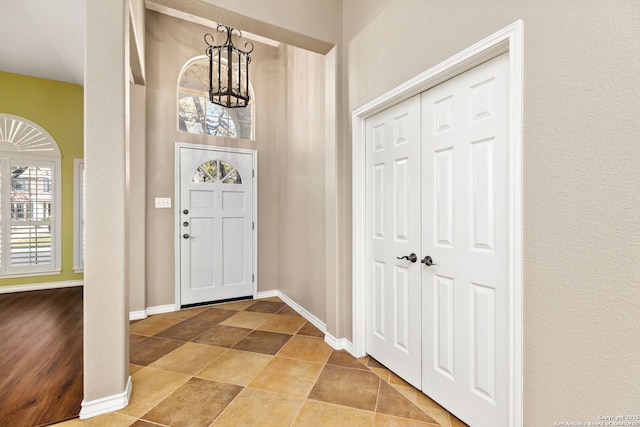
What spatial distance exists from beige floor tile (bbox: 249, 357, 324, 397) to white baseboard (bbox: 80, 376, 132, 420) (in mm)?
763

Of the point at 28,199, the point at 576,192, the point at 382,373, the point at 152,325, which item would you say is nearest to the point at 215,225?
the point at 152,325

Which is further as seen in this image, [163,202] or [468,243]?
[163,202]

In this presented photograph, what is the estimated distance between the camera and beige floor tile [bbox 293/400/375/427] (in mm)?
1693

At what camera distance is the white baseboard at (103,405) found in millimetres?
1731

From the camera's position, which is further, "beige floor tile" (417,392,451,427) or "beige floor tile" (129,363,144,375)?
"beige floor tile" (129,363,144,375)

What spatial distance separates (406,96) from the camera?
204 cm

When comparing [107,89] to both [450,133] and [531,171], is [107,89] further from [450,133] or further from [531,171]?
[531,171]

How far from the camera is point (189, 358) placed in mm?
2461

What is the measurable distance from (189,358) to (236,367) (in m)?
0.45

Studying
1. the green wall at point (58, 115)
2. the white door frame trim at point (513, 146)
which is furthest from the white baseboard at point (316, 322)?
the green wall at point (58, 115)

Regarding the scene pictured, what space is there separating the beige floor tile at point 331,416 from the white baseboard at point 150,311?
8.01 ft

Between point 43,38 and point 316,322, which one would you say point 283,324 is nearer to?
point 316,322

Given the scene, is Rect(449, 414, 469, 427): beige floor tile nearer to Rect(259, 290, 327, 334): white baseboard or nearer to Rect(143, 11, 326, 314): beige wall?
Rect(259, 290, 327, 334): white baseboard

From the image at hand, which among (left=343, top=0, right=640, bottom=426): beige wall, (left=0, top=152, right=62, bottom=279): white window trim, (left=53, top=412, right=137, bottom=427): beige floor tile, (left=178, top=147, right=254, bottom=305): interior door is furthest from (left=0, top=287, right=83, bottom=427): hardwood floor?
(left=343, top=0, right=640, bottom=426): beige wall
